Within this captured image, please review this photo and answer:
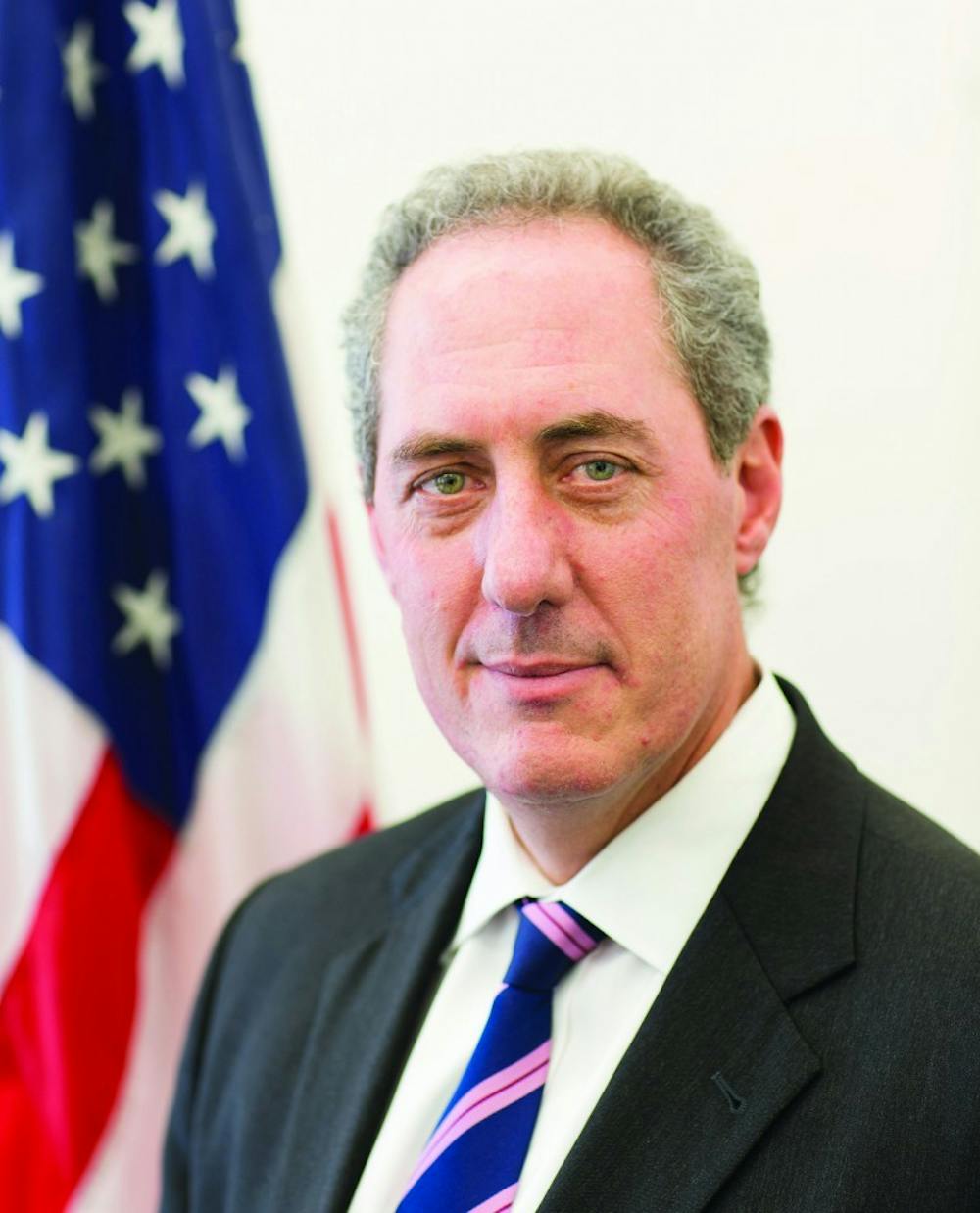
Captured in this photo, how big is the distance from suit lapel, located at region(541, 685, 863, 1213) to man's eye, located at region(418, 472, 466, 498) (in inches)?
22.3

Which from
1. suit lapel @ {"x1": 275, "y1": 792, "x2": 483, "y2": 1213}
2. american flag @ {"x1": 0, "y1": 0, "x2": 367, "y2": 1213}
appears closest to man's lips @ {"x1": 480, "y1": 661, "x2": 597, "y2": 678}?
suit lapel @ {"x1": 275, "y1": 792, "x2": 483, "y2": 1213}

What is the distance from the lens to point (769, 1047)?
149 centimetres

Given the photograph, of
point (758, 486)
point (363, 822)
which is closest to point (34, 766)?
point (363, 822)

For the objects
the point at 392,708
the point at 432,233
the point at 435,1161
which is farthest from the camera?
the point at 392,708

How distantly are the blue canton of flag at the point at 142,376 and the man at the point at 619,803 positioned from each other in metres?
0.83

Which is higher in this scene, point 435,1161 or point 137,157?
point 137,157

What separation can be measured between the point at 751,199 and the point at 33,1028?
2138 millimetres

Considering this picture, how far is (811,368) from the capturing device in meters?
2.62

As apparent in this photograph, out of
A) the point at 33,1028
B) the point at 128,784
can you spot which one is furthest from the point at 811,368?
the point at 33,1028

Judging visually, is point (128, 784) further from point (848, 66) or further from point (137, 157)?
point (848, 66)

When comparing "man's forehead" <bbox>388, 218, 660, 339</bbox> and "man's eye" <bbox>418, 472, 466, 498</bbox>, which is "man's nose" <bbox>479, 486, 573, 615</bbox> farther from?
"man's forehead" <bbox>388, 218, 660, 339</bbox>

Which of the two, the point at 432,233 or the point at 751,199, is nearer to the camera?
the point at 432,233

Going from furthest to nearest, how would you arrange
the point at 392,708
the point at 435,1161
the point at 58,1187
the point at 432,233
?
the point at 392,708, the point at 58,1187, the point at 432,233, the point at 435,1161

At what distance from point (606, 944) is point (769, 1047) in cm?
27
